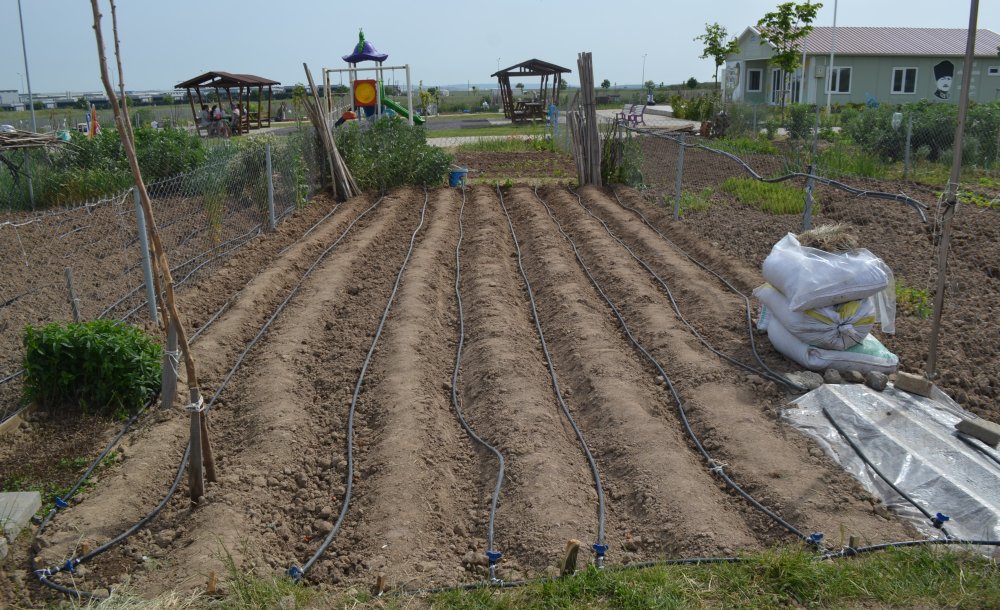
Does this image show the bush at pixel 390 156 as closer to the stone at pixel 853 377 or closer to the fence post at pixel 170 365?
the fence post at pixel 170 365

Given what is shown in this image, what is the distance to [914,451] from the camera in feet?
15.8

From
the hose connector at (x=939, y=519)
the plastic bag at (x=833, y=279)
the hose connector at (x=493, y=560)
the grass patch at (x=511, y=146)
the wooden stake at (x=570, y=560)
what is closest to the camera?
the wooden stake at (x=570, y=560)

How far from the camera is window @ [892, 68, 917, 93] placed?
32281 mm

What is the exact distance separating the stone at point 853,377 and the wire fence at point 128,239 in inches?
235

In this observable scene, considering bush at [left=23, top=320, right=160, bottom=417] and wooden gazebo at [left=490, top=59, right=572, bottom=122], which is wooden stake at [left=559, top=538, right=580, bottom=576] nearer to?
bush at [left=23, top=320, right=160, bottom=417]

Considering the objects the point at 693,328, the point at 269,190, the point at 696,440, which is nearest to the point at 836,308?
the point at 693,328

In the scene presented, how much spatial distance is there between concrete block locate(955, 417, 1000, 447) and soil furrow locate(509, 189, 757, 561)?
5.47 feet

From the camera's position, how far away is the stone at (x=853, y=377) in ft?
19.4

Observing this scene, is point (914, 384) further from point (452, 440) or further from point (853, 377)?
point (452, 440)

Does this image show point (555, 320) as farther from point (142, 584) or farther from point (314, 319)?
point (142, 584)

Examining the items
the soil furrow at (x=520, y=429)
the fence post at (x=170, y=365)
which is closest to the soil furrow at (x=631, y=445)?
the soil furrow at (x=520, y=429)

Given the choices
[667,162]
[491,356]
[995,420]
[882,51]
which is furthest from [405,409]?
[882,51]

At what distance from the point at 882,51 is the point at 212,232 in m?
30.6

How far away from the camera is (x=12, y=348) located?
21.0ft
